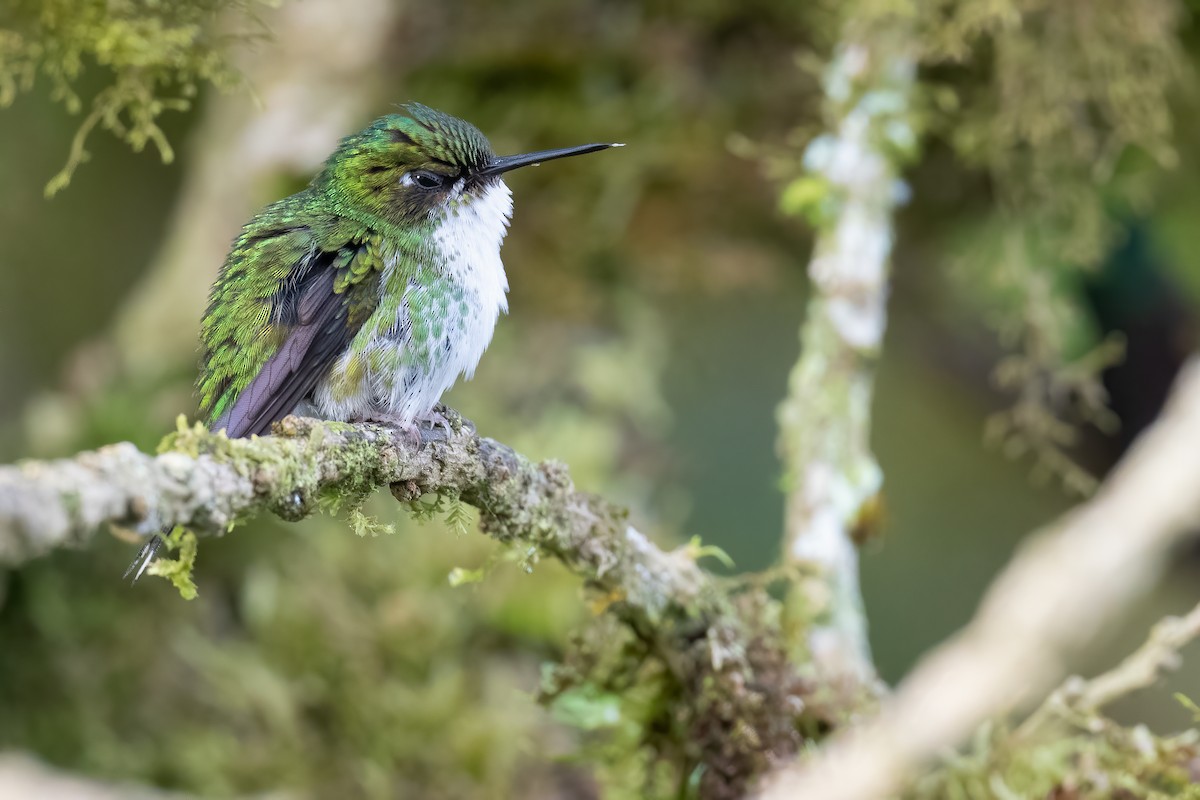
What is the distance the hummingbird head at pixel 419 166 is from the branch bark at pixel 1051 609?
5.56ft

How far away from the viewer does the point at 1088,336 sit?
420 cm

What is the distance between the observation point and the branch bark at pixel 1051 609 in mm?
1093

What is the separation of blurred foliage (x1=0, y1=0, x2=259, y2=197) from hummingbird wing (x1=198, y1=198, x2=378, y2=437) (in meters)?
0.31

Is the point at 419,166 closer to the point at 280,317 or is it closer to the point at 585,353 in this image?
the point at 280,317

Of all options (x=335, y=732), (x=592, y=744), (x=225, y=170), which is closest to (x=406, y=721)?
(x=335, y=732)

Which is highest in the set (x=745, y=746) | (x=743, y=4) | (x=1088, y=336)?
(x=743, y=4)

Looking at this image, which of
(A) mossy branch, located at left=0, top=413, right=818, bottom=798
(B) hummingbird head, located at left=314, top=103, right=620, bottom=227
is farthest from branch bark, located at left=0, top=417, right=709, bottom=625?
(B) hummingbird head, located at left=314, top=103, right=620, bottom=227

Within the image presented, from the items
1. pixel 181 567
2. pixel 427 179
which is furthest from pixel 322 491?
pixel 427 179

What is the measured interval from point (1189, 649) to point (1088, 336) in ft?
4.08

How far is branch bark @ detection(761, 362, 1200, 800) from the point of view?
1093 millimetres

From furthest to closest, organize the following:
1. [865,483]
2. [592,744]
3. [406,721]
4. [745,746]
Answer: [406,721] < [865,483] < [592,744] < [745,746]

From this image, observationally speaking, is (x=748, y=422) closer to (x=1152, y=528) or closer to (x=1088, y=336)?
(x=1088, y=336)

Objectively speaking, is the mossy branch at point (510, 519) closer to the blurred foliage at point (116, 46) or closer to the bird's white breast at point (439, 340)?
the bird's white breast at point (439, 340)

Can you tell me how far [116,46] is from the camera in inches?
95.4
